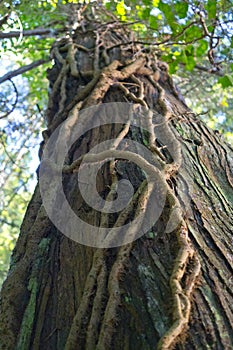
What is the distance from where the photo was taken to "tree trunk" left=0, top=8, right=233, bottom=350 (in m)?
1.02

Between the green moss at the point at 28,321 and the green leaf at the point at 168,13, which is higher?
the green leaf at the point at 168,13

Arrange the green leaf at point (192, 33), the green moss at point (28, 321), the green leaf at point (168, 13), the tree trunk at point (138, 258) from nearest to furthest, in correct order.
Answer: the tree trunk at point (138, 258)
the green moss at point (28, 321)
the green leaf at point (168, 13)
the green leaf at point (192, 33)

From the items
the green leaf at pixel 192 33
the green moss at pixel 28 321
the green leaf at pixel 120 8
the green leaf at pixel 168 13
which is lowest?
the green moss at pixel 28 321

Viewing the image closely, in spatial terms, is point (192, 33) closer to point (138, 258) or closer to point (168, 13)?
point (168, 13)

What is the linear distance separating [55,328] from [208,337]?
439mm

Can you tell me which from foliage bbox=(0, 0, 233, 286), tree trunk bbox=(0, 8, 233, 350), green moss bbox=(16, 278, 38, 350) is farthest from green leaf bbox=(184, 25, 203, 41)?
green moss bbox=(16, 278, 38, 350)

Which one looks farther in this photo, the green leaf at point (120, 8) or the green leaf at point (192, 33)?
the green leaf at point (120, 8)

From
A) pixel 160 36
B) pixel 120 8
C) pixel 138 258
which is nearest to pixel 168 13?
pixel 160 36

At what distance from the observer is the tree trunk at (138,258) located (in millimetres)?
1024

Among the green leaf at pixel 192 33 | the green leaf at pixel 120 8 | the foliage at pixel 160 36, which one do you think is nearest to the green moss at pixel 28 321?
the foliage at pixel 160 36

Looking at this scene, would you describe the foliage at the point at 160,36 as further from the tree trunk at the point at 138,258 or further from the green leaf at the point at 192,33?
the tree trunk at the point at 138,258

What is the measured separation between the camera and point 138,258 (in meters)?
1.19

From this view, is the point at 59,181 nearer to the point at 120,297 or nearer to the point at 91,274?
the point at 91,274

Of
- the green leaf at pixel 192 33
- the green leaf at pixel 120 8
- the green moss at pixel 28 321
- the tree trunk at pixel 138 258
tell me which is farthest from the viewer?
the green leaf at pixel 120 8
